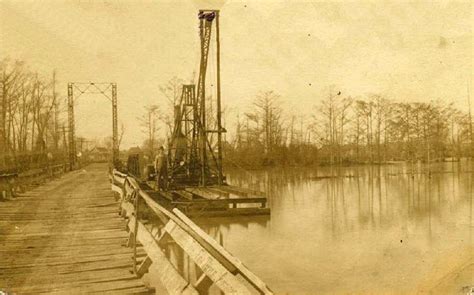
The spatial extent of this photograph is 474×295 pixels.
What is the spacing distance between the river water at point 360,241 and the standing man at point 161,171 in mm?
2823

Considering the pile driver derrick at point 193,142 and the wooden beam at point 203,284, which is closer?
the wooden beam at point 203,284

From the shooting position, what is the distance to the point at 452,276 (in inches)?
221

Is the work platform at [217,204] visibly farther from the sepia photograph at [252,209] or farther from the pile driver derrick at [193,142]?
the pile driver derrick at [193,142]

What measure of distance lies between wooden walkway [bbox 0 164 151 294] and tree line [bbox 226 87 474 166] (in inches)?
196

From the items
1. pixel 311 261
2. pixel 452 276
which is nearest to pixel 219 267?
pixel 452 276

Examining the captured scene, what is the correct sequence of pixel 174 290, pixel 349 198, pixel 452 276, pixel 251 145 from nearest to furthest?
pixel 174 290
pixel 452 276
pixel 349 198
pixel 251 145

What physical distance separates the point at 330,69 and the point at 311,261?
298cm

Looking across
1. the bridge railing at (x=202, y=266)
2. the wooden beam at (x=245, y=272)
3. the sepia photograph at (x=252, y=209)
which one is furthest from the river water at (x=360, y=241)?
the wooden beam at (x=245, y=272)

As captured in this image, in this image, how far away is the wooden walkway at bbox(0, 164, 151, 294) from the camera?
345cm

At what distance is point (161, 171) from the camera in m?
13.4

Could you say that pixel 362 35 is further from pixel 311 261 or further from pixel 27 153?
pixel 27 153

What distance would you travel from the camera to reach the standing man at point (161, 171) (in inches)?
501

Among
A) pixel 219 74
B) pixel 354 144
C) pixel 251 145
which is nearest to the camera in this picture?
pixel 219 74

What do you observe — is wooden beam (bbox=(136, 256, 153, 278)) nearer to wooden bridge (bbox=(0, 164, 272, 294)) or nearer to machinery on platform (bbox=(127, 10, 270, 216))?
wooden bridge (bbox=(0, 164, 272, 294))
